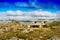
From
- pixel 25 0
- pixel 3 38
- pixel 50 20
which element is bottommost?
pixel 3 38

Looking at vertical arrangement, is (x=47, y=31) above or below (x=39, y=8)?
below

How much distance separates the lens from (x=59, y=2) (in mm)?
2307

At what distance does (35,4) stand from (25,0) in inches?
7.0

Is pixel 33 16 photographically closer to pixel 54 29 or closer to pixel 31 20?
pixel 31 20

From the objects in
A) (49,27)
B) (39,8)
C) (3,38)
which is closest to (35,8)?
(39,8)

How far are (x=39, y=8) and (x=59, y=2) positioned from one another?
0.34 meters

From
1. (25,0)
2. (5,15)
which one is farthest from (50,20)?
(5,15)

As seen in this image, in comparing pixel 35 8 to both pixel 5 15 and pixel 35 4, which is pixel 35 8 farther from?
pixel 5 15

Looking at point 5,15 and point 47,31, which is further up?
point 5,15

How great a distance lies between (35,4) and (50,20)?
356 mm

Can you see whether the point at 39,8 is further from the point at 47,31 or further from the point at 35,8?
the point at 47,31

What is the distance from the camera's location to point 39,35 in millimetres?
2223

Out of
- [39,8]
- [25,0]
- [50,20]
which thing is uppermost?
[25,0]

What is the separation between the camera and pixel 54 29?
2.25 meters
